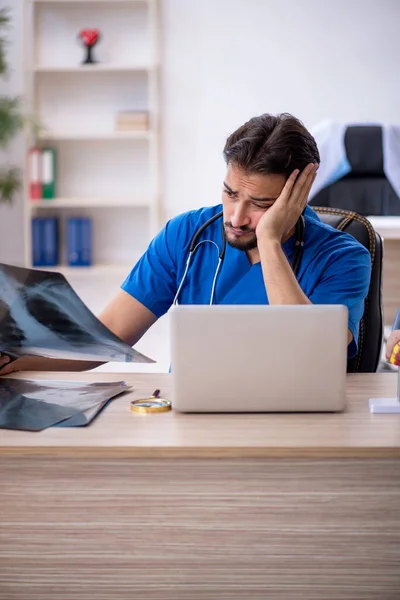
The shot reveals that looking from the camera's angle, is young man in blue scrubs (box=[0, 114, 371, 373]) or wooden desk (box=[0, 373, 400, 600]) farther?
young man in blue scrubs (box=[0, 114, 371, 373])

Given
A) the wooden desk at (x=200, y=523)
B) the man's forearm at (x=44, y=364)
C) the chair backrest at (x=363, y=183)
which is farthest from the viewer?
the chair backrest at (x=363, y=183)

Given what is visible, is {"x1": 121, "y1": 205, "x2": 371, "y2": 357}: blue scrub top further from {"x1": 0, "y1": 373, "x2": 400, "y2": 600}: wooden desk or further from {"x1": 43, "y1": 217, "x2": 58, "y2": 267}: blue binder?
{"x1": 43, "y1": 217, "x2": 58, "y2": 267}: blue binder

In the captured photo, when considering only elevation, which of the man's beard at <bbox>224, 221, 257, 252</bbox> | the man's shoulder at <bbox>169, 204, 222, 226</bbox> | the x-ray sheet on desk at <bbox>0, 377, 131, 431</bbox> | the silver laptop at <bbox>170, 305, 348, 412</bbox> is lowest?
the x-ray sheet on desk at <bbox>0, 377, 131, 431</bbox>

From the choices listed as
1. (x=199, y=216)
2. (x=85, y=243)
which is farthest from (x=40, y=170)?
(x=199, y=216)

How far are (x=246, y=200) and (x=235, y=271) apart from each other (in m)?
0.17

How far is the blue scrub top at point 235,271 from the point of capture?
1809mm

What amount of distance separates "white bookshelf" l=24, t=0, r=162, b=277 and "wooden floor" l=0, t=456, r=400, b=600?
171 inches

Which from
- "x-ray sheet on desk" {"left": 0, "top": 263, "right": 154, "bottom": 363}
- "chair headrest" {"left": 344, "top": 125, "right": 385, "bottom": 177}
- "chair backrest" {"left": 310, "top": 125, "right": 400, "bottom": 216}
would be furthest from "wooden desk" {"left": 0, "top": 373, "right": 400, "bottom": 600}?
"chair headrest" {"left": 344, "top": 125, "right": 385, "bottom": 177}

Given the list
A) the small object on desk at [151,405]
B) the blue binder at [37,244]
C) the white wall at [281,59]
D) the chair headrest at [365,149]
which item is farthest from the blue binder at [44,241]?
the small object on desk at [151,405]

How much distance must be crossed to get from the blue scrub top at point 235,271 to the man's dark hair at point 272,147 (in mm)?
177

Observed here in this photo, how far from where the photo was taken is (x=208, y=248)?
191 centimetres

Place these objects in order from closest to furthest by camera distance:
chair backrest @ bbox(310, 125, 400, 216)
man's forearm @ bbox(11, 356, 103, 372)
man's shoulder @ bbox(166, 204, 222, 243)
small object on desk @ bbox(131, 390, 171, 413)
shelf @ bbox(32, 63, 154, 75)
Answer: small object on desk @ bbox(131, 390, 171, 413), man's forearm @ bbox(11, 356, 103, 372), man's shoulder @ bbox(166, 204, 222, 243), chair backrest @ bbox(310, 125, 400, 216), shelf @ bbox(32, 63, 154, 75)

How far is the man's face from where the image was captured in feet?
5.86

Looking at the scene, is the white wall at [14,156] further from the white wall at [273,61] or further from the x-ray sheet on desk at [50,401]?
the x-ray sheet on desk at [50,401]
